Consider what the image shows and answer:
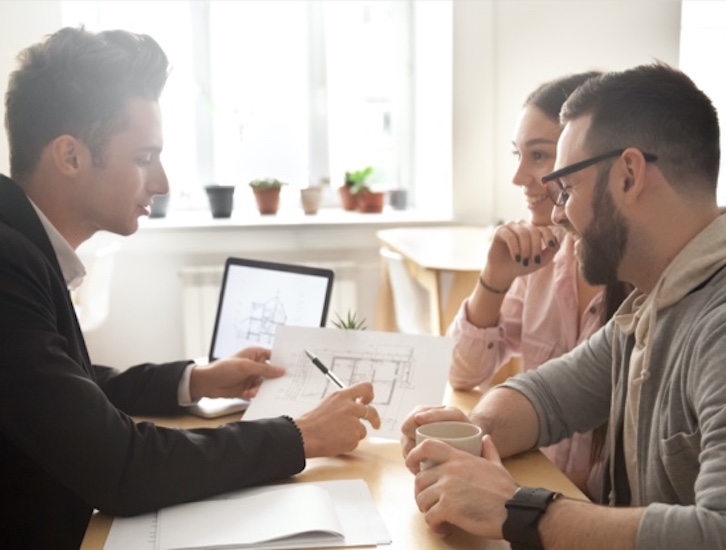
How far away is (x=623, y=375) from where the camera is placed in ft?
4.31

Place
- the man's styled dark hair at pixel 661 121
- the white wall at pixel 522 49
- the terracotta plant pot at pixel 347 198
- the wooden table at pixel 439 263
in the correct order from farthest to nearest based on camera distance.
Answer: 1. the terracotta plant pot at pixel 347 198
2. the white wall at pixel 522 49
3. the wooden table at pixel 439 263
4. the man's styled dark hair at pixel 661 121

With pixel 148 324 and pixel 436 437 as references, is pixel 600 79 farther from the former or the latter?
pixel 148 324

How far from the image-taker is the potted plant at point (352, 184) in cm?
384

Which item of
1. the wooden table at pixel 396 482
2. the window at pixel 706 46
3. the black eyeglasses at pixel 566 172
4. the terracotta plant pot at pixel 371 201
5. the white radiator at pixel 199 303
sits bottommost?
the white radiator at pixel 199 303

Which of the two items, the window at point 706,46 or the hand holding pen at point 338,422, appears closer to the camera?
the hand holding pen at point 338,422

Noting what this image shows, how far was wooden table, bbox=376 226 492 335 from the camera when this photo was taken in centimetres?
250

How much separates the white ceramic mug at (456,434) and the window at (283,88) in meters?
2.67

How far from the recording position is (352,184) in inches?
152

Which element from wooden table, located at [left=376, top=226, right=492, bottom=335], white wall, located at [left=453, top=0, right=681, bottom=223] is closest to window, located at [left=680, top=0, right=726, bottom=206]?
white wall, located at [left=453, top=0, right=681, bottom=223]

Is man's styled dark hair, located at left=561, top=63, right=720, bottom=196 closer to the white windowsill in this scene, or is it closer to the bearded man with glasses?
the bearded man with glasses

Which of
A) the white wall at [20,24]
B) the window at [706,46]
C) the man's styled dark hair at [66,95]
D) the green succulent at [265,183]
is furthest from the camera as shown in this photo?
the green succulent at [265,183]

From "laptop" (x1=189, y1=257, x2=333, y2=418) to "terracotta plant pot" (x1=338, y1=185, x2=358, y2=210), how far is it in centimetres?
207

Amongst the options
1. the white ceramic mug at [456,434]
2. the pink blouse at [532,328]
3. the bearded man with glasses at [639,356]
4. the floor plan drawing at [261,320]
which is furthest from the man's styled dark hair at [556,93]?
the white ceramic mug at [456,434]

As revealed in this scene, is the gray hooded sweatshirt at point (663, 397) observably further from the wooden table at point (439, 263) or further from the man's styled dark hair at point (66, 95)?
the wooden table at point (439, 263)
